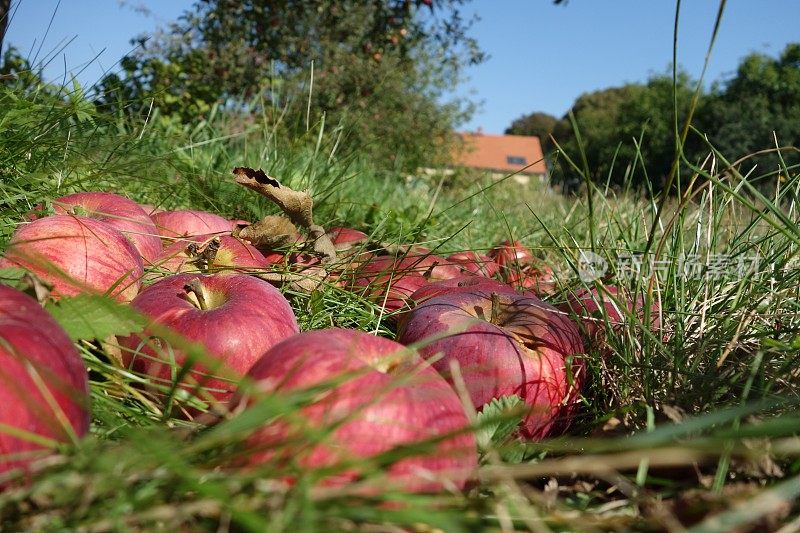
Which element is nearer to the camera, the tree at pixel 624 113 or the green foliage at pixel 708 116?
the green foliage at pixel 708 116

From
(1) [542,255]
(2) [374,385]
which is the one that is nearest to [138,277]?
(2) [374,385]

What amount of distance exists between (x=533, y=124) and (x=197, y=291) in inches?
2871

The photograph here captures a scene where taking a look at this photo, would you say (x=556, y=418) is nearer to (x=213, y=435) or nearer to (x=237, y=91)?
(x=213, y=435)

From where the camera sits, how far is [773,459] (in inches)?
42.7

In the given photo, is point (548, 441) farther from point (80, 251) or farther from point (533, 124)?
point (533, 124)

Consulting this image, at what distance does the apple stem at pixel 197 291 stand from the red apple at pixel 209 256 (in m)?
0.33

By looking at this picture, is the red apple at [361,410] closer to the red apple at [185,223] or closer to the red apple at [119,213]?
the red apple at [119,213]

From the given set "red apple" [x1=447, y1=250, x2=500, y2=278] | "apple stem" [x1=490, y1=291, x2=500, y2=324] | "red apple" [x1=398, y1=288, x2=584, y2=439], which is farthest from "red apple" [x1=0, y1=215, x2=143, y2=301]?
"red apple" [x1=447, y1=250, x2=500, y2=278]

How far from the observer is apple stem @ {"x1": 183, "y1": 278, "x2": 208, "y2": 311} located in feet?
4.87

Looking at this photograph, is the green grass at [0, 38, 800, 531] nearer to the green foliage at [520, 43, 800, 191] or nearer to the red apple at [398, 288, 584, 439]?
the red apple at [398, 288, 584, 439]

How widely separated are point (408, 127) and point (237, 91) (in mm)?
5830

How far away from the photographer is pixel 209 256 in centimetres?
191

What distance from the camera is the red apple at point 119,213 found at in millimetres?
1935

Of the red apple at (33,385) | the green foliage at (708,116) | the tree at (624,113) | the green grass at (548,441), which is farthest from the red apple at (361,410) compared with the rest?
the tree at (624,113)
